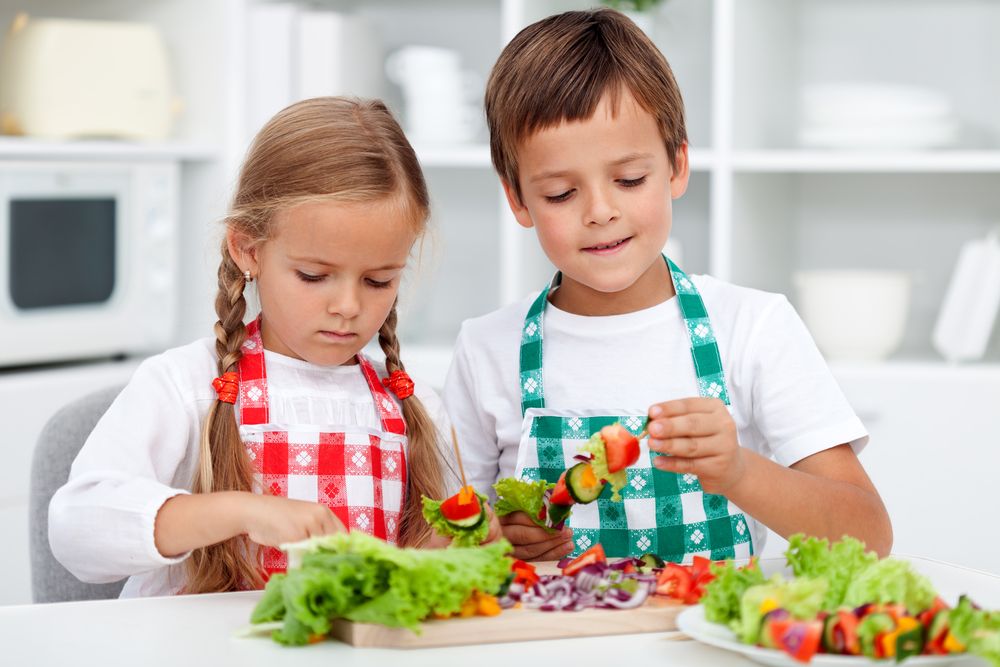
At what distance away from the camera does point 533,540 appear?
4.09ft

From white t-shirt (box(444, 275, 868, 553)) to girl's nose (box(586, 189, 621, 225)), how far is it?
205 millimetres

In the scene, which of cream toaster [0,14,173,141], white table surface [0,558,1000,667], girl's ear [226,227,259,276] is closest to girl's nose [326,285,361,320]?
girl's ear [226,227,259,276]

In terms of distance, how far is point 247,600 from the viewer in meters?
1.07

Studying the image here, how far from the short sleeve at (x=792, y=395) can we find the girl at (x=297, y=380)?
359mm

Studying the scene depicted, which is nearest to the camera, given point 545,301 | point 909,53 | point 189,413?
point 189,413

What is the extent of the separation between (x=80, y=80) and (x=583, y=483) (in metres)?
1.85

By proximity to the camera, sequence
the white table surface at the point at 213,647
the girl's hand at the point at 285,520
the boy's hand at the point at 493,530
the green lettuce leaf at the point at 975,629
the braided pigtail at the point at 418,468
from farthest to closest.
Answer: the braided pigtail at the point at 418,468 < the boy's hand at the point at 493,530 < the girl's hand at the point at 285,520 < the white table surface at the point at 213,647 < the green lettuce leaf at the point at 975,629

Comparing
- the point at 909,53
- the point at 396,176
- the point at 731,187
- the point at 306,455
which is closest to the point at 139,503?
the point at 306,455

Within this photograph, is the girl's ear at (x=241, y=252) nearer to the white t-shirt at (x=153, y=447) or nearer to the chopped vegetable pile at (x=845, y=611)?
the white t-shirt at (x=153, y=447)

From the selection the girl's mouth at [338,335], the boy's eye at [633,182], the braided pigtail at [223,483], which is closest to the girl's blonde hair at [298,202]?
the braided pigtail at [223,483]

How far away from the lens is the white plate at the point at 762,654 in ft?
2.65

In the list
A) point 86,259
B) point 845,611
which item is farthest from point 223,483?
point 86,259

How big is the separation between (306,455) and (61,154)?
142 cm

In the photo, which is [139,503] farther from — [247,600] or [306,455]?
[306,455]
